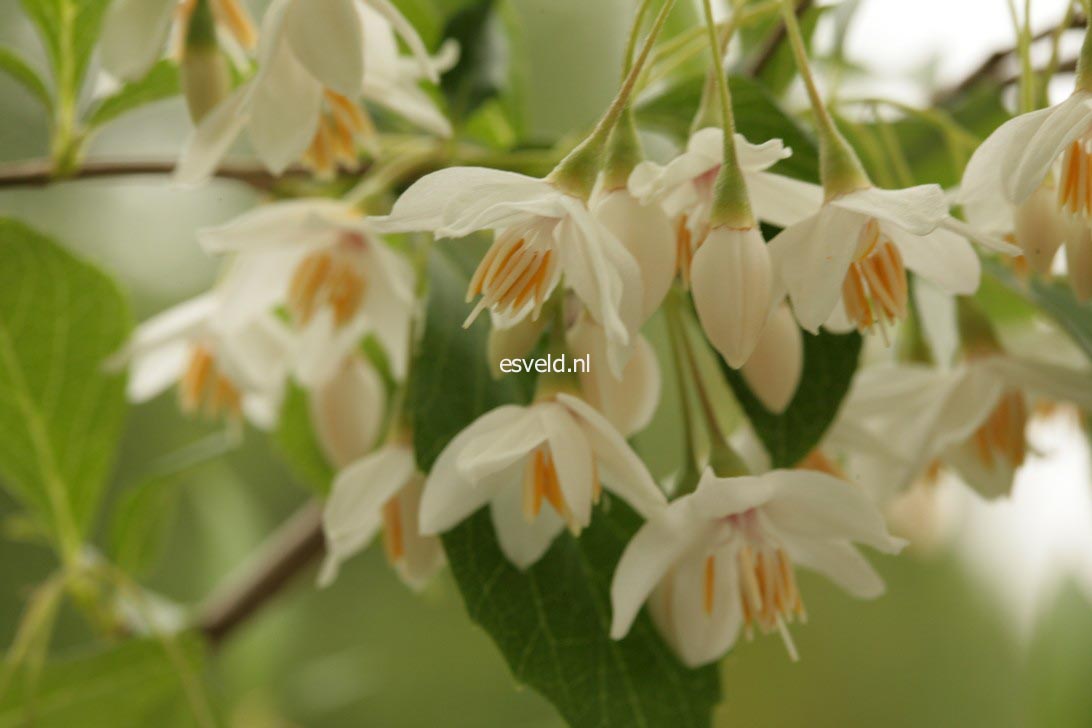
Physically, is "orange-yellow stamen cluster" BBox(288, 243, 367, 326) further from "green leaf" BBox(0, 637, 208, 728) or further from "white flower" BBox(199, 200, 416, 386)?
"green leaf" BBox(0, 637, 208, 728)

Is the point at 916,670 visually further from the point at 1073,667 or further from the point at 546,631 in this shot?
the point at 546,631

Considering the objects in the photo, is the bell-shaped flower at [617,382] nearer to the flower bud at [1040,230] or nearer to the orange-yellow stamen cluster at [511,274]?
the orange-yellow stamen cluster at [511,274]

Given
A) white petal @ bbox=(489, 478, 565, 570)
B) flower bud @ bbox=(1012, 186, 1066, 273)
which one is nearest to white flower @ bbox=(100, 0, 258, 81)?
white petal @ bbox=(489, 478, 565, 570)

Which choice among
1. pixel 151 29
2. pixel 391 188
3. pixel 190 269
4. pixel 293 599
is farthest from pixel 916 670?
pixel 151 29

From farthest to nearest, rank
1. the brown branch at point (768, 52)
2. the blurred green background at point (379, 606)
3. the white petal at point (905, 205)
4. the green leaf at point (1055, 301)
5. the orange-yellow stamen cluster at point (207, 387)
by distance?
1. the blurred green background at point (379, 606)
2. the orange-yellow stamen cluster at point (207, 387)
3. the brown branch at point (768, 52)
4. the green leaf at point (1055, 301)
5. the white petal at point (905, 205)

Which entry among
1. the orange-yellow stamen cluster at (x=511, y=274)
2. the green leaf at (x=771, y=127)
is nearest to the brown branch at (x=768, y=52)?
the green leaf at (x=771, y=127)

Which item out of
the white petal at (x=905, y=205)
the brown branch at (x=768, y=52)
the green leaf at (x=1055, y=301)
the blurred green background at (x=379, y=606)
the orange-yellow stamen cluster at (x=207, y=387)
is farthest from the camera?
the blurred green background at (x=379, y=606)

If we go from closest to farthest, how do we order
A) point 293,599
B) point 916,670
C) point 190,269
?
point 293,599 < point 190,269 < point 916,670
